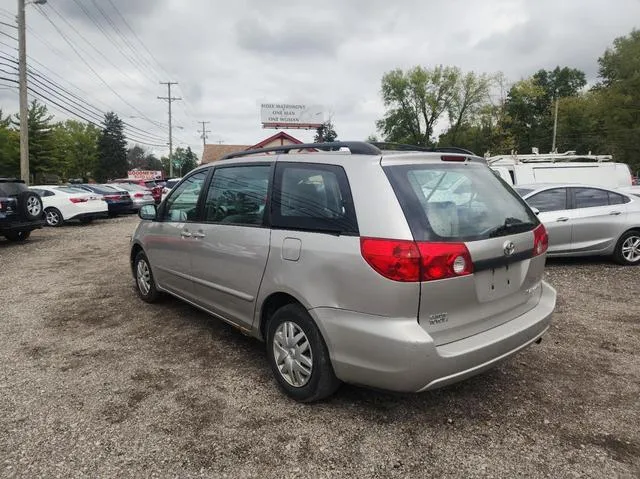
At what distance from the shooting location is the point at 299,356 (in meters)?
2.96

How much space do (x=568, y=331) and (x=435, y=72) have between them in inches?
2101

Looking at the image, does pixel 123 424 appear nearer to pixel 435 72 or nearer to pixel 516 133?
pixel 435 72

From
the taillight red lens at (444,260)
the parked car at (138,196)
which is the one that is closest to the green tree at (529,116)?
the parked car at (138,196)

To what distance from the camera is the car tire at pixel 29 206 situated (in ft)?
33.6

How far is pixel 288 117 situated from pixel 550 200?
144 feet

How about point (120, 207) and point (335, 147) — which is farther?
point (120, 207)

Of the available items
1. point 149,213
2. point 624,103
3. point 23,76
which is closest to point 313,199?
point 149,213

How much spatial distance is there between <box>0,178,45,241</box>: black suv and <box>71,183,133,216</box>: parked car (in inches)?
260

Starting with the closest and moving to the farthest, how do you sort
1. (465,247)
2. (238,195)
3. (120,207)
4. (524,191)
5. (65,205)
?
(465,247)
(238,195)
(524,191)
(65,205)
(120,207)

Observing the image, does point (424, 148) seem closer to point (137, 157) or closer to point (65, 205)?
point (65, 205)

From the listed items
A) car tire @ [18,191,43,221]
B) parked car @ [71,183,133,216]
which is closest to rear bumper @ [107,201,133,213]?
parked car @ [71,183,133,216]

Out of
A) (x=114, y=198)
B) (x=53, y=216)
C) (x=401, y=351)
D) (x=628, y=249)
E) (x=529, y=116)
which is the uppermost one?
(x=529, y=116)

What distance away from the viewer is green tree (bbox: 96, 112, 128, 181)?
6994cm

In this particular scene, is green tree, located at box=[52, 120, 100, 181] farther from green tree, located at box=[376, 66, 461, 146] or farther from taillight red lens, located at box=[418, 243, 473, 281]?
taillight red lens, located at box=[418, 243, 473, 281]
